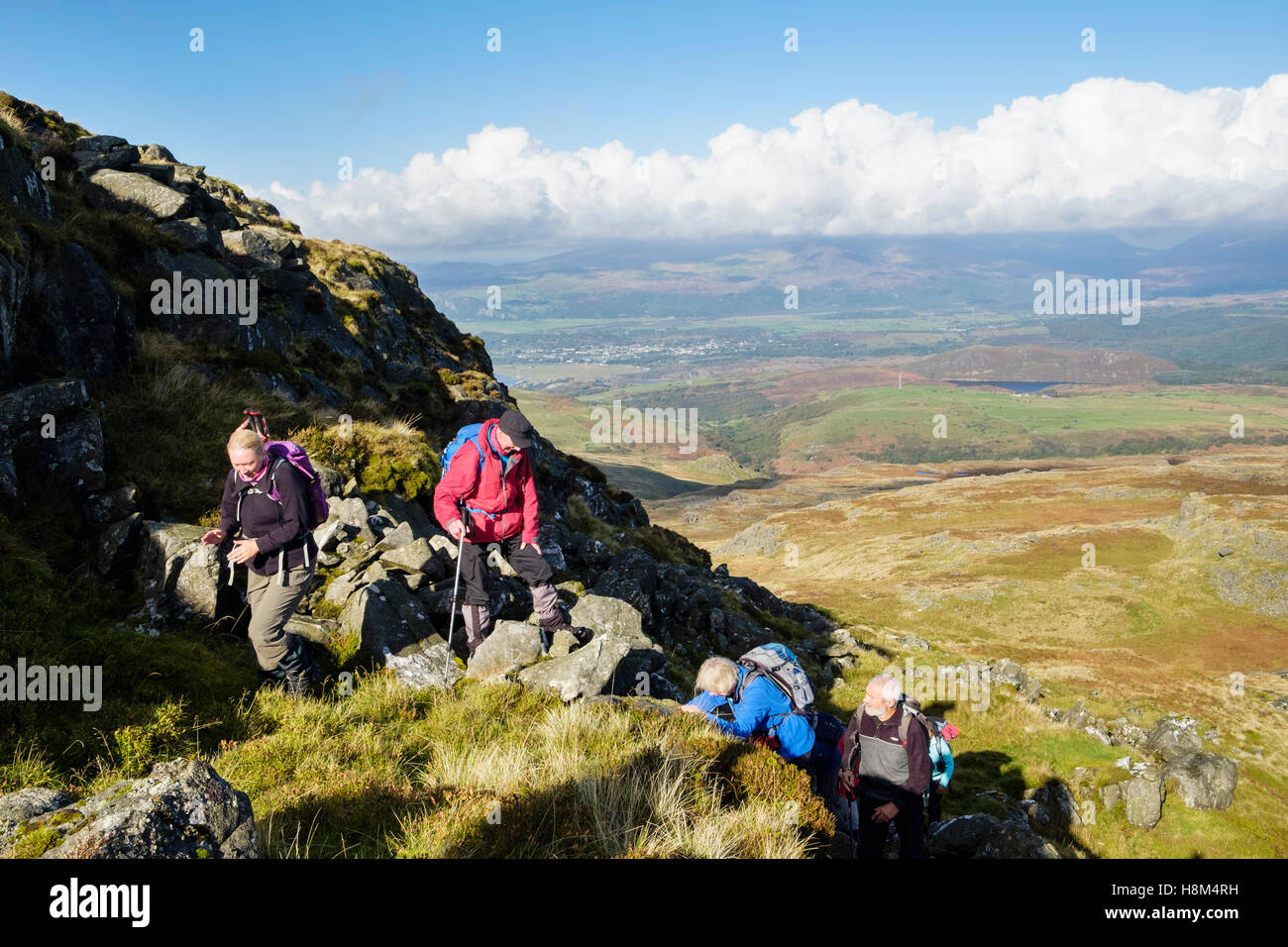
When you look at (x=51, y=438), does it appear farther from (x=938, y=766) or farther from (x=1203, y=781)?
(x=1203, y=781)

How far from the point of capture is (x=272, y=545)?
7770mm

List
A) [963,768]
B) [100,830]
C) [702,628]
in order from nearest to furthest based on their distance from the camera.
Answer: [100,830], [963,768], [702,628]

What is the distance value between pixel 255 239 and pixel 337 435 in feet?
50.5

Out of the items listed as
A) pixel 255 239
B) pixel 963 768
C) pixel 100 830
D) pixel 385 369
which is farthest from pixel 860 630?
pixel 100 830

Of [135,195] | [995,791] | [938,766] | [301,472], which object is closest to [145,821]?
[301,472]

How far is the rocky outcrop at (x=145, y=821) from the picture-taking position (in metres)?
3.73

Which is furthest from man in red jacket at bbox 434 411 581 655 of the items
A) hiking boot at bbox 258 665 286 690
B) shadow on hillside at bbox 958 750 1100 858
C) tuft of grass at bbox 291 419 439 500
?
shadow on hillside at bbox 958 750 1100 858

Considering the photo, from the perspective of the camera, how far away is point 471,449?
9.84 metres

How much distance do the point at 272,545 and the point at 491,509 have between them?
3155 mm

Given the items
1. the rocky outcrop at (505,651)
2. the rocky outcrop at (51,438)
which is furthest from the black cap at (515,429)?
the rocky outcrop at (51,438)

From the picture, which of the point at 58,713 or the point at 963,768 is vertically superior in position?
the point at 58,713

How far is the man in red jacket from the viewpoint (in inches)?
385

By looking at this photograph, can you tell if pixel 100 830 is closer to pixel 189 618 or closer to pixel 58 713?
pixel 58 713

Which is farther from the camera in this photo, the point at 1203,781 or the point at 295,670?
the point at 1203,781
